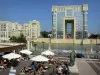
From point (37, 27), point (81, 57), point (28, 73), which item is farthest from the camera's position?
point (37, 27)

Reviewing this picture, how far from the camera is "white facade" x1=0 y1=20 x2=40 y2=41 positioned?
16438 centimetres

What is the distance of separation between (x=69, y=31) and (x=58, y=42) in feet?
74.1

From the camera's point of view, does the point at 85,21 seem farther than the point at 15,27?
No

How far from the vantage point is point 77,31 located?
141 metres

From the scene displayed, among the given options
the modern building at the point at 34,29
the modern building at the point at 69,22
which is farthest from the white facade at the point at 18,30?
the modern building at the point at 69,22

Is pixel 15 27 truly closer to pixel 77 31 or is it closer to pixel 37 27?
pixel 37 27

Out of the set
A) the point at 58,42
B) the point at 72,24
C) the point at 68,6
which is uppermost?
the point at 68,6

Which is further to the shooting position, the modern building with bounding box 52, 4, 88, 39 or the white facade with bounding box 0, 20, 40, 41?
the white facade with bounding box 0, 20, 40, 41

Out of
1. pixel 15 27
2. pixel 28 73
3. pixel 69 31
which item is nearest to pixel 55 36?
pixel 69 31

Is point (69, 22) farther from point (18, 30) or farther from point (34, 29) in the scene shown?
point (18, 30)

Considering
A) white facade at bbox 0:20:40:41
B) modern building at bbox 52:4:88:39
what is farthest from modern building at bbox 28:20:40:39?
modern building at bbox 52:4:88:39

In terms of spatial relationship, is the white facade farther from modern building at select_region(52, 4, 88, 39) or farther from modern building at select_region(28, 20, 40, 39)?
modern building at select_region(52, 4, 88, 39)

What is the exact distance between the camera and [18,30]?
17538 centimetres

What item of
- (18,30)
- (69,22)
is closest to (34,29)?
(18,30)
